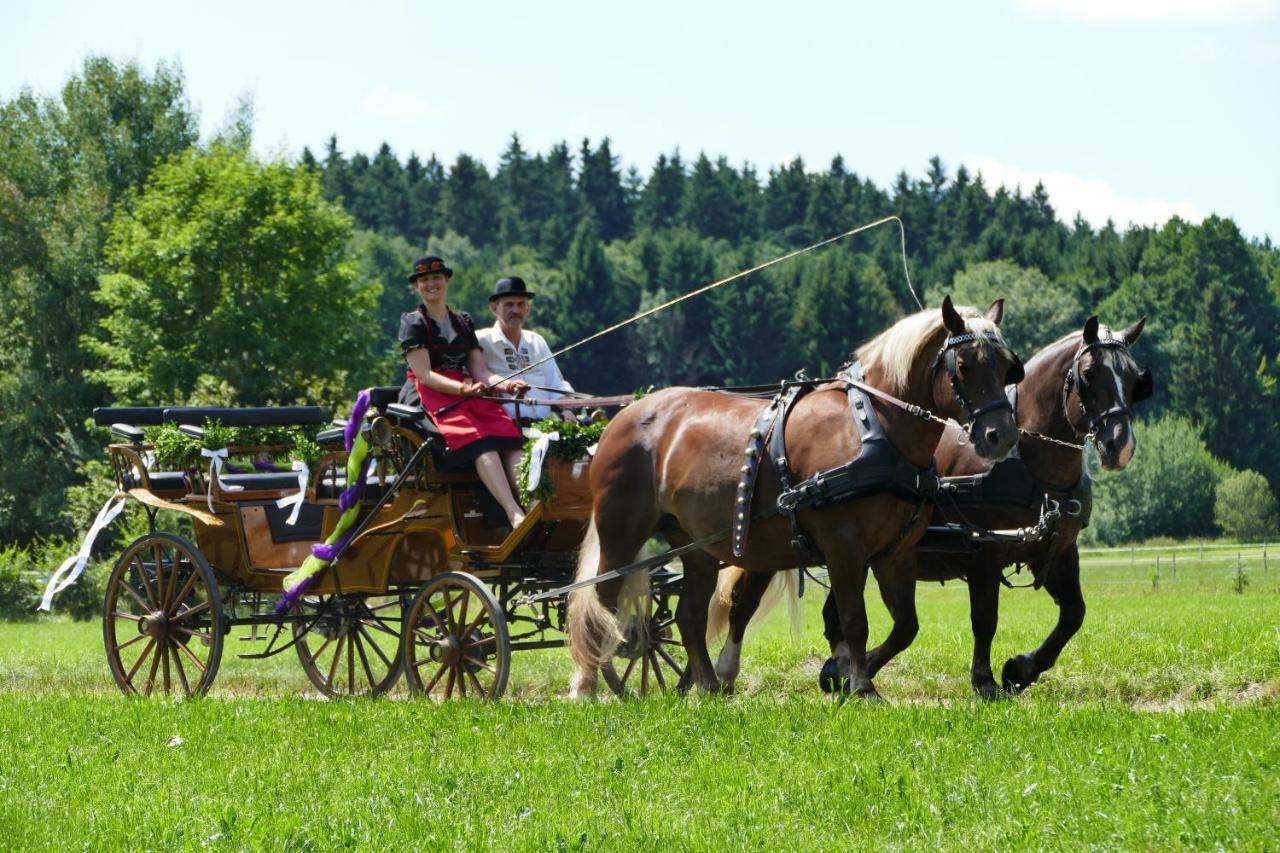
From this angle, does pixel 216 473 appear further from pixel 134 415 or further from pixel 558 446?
pixel 558 446

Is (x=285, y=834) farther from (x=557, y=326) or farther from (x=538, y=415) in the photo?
(x=557, y=326)

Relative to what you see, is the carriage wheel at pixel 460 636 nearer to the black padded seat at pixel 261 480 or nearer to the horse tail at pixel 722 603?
the horse tail at pixel 722 603

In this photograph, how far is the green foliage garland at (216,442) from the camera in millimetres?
11055

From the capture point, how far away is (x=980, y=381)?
26.6 feet

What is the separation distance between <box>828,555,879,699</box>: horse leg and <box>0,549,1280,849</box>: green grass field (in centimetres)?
28

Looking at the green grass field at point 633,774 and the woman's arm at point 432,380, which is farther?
the woman's arm at point 432,380

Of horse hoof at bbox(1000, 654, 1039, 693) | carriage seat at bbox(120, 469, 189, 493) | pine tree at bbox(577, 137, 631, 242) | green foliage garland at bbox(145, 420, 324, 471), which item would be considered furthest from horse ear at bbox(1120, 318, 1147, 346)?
pine tree at bbox(577, 137, 631, 242)

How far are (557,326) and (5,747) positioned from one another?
83907 millimetres

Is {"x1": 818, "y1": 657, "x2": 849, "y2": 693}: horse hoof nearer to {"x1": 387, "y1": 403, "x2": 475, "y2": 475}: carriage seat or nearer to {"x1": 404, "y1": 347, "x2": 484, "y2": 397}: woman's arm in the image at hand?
{"x1": 387, "y1": 403, "x2": 475, "y2": 475}: carriage seat

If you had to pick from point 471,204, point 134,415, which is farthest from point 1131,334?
point 471,204

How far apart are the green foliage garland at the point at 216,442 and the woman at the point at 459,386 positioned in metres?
1.09

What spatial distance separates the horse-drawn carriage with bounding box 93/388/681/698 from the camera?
1001 centimetres

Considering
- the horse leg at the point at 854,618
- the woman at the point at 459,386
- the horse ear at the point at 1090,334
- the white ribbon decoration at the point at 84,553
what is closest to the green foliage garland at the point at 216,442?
the white ribbon decoration at the point at 84,553

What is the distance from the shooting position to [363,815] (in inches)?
239
